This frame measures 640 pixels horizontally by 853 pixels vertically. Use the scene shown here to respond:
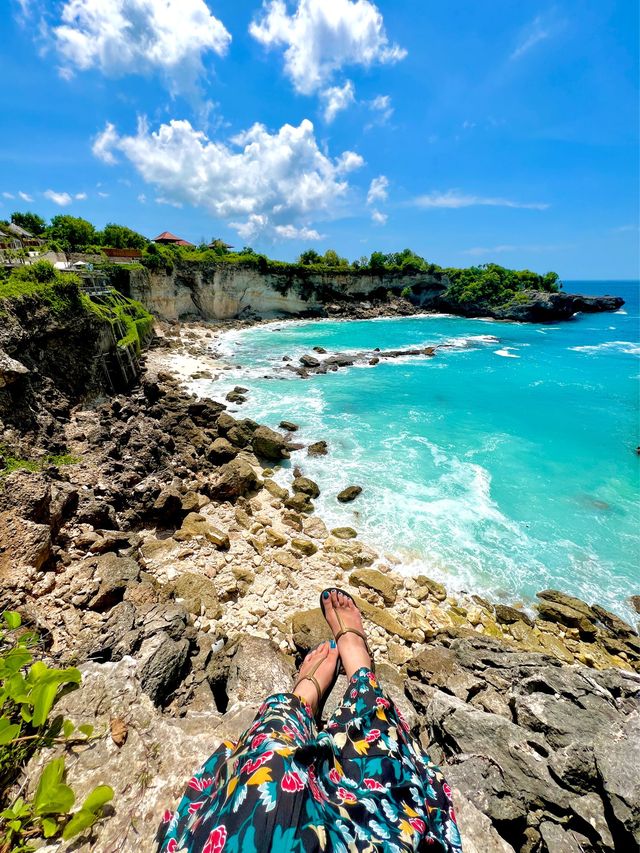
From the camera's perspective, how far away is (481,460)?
14789 mm

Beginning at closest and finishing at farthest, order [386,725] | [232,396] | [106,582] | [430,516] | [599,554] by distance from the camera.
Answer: [386,725] → [106,582] → [599,554] → [430,516] → [232,396]

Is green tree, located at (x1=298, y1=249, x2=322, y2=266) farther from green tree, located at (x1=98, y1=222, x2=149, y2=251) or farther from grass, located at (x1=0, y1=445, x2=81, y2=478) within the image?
grass, located at (x1=0, y1=445, x2=81, y2=478)

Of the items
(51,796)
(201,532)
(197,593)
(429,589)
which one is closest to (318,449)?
(201,532)

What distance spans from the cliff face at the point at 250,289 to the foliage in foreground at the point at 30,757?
37809 mm

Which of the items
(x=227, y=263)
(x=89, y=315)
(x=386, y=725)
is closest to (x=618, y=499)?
(x=386, y=725)

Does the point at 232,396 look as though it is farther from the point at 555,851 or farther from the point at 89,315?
the point at 555,851

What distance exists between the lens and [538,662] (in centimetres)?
598

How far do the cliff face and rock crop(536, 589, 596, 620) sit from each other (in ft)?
125

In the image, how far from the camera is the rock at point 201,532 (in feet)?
28.9

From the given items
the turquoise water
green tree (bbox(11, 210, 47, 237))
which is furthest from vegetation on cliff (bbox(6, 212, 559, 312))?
the turquoise water

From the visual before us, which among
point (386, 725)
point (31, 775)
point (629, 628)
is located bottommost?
point (629, 628)

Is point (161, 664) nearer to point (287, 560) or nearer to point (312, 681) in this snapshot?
point (312, 681)

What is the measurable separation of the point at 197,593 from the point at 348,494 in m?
5.68

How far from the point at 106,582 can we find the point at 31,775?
3771 mm
